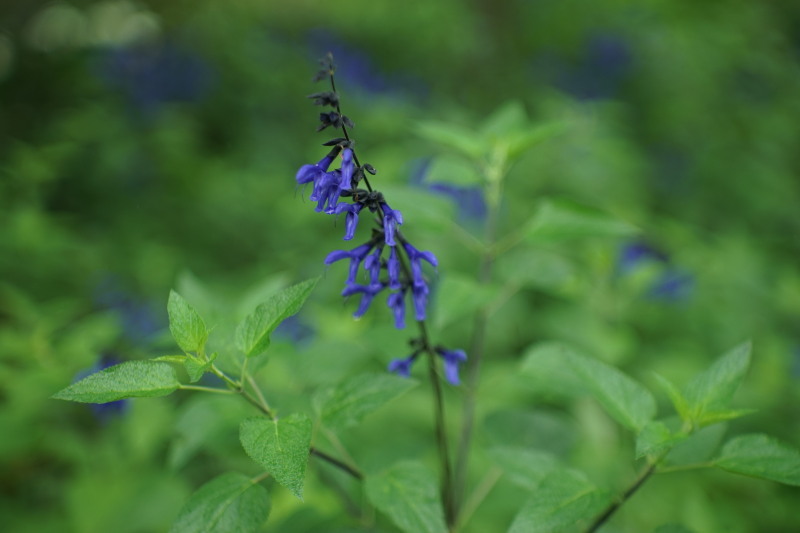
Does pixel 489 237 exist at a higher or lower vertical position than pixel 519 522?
higher

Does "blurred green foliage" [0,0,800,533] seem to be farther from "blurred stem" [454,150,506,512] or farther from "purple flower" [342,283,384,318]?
"purple flower" [342,283,384,318]

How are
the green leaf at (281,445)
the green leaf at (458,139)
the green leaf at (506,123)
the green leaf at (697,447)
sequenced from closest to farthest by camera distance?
1. the green leaf at (281,445)
2. the green leaf at (697,447)
3. the green leaf at (458,139)
4. the green leaf at (506,123)

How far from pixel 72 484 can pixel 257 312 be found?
2136mm

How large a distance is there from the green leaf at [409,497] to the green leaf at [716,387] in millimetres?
710

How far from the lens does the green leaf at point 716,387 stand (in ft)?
4.77

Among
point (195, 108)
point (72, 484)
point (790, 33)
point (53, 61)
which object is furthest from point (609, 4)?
point (72, 484)

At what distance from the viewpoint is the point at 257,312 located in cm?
137

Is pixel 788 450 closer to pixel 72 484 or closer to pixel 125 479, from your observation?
pixel 125 479

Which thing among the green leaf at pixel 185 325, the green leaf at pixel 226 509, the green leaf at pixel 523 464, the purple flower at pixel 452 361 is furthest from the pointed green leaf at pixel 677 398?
the green leaf at pixel 185 325

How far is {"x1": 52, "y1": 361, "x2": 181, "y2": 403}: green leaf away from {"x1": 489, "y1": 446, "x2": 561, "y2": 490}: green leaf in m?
0.98

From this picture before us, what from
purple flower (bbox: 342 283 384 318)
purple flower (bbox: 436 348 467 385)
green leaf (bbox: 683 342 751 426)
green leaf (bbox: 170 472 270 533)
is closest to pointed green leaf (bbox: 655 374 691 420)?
green leaf (bbox: 683 342 751 426)

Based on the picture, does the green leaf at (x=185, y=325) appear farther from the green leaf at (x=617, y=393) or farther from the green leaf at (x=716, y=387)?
the green leaf at (x=716, y=387)

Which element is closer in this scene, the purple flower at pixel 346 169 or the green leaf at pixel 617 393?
the purple flower at pixel 346 169

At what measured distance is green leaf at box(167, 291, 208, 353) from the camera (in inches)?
54.7
